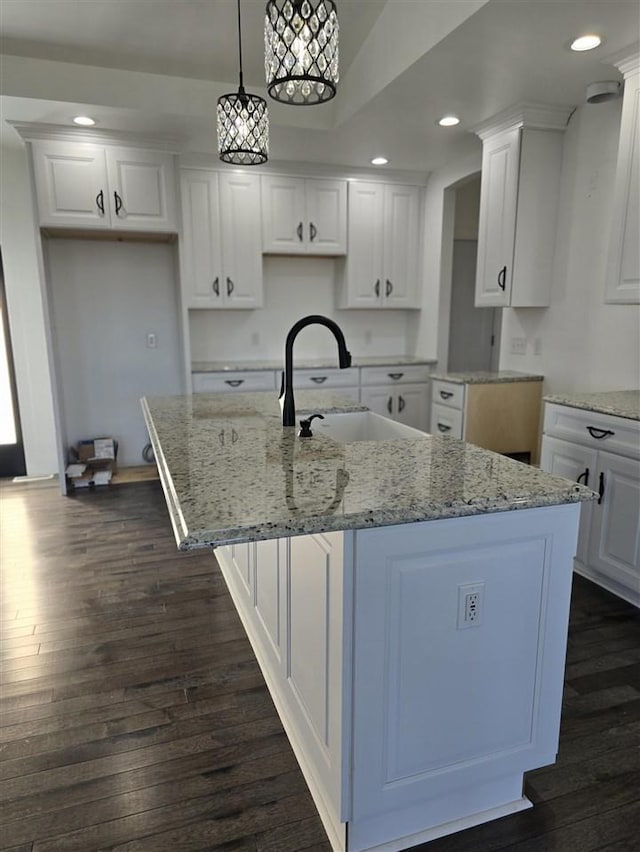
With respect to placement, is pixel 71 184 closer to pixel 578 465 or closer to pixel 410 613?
pixel 578 465

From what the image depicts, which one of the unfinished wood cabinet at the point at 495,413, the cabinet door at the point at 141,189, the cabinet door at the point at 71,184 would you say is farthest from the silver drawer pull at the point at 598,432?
the cabinet door at the point at 71,184

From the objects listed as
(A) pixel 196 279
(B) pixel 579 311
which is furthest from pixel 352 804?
(A) pixel 196 279

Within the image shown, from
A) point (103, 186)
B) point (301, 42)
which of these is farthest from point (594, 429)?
point (103, 186)

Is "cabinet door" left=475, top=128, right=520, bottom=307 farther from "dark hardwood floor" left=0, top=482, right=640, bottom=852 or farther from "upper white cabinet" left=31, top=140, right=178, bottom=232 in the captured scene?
"upper white cabinet" left=31, top=140, right=178, bottom=232

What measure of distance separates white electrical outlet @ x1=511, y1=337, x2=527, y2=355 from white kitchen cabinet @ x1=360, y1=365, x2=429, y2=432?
3.15ft

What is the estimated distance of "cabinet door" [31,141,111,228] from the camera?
376 cm

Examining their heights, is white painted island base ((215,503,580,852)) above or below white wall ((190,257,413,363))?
below

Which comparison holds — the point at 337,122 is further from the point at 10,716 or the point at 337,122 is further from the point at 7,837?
the point at 7,837

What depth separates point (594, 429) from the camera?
263cm

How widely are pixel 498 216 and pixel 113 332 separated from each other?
308 cm

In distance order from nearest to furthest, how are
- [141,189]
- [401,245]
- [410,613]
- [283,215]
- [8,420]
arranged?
1. [410,613]
2. [141,189]
3. [283,215]
4. [8,420]
5. [401,245]

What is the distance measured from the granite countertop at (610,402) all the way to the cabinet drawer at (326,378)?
1.99 m

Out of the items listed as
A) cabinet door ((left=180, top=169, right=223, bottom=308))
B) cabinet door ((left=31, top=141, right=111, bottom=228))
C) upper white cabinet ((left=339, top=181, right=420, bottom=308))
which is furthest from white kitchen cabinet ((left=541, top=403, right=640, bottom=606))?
cabinet door ((left=31, top=141, right=111, bottom=228))

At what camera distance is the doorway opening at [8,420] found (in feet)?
14.8
